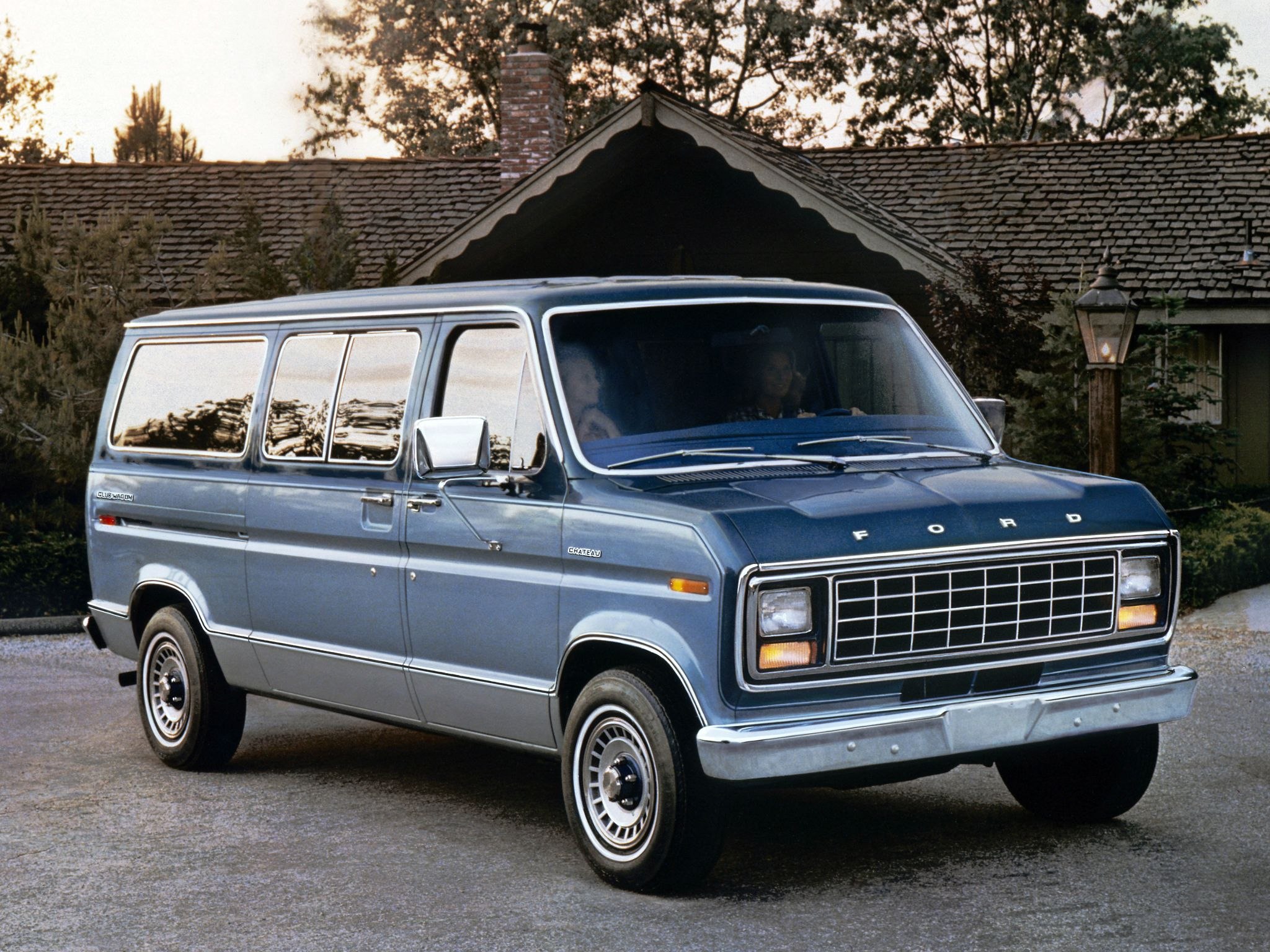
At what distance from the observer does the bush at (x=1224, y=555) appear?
1449 centimetres

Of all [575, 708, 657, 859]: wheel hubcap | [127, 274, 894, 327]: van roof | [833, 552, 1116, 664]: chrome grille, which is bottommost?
[575, 708, 657, 859]: wheel hubcap

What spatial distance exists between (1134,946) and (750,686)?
1.39m

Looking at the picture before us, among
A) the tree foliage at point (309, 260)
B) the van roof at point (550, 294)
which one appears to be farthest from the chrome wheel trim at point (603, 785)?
the tree foliage at point (309, 260)

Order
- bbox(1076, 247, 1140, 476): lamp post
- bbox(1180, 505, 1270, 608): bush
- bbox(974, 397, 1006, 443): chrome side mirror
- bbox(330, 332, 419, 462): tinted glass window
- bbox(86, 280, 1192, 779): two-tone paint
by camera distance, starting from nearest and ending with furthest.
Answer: bbox(86, 280, 1192, 779): two-tone paint → bbox(330, 332, 419, 462): tinted glass window → bbox(974, 397, 1006, 443): chrome side mirror → bbox(1076, 247, 1140, 476): lamp post → bbox(1180, 505, 1270, 608): bush

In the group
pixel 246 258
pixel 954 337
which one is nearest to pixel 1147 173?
pixel 954 337

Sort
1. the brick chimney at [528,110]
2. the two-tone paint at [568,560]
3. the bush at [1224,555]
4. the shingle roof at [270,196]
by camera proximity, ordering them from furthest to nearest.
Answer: the shingle roof at [270,196] < the brick chimney at [528,110] < the bush at [1224,555] < the two-tone paint at [568,560]

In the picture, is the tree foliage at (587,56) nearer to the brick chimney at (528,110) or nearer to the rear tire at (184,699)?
the brick chimney at (528,110)

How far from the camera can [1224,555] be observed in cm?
1496

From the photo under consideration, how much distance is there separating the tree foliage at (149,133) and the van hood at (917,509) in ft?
188

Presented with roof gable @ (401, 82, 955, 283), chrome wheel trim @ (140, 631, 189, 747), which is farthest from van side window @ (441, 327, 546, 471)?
roof gable @ (401, 82, 955, 283)

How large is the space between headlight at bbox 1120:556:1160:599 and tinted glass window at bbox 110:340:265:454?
13.3 ft

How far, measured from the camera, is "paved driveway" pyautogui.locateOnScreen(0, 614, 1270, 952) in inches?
219

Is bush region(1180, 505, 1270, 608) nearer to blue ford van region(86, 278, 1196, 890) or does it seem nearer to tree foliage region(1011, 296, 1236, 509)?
tree foliage region(1011, 296, 1236, 509)

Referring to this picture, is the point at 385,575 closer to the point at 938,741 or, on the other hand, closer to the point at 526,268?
the point at 938,741
